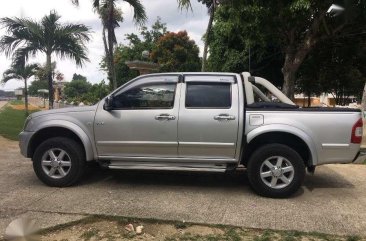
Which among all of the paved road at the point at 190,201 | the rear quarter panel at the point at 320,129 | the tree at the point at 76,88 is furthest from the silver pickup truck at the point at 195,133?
the tree at the point at 76,88

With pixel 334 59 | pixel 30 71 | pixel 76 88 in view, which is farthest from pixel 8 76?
pixel 76 88

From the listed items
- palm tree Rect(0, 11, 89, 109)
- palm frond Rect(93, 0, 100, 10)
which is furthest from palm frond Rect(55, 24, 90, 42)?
palm frond Rect(93, 0, 100, 10)

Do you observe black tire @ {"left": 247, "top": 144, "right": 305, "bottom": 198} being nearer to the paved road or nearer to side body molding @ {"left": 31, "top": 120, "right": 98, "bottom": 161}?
the paved road

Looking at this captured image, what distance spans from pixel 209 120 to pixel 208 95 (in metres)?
0.41

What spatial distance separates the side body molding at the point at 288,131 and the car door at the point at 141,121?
1041 mm

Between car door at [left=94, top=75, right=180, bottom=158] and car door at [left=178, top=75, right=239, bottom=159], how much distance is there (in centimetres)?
14

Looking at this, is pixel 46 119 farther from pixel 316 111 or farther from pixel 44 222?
pixel 316 111

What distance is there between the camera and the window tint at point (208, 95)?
5.90 metres

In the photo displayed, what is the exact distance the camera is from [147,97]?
19.9ft

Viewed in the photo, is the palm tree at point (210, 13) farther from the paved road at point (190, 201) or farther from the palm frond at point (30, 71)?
the palm frond at point (30, 71)

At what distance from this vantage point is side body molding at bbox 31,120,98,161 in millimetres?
6039

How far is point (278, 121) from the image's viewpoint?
18.6ft

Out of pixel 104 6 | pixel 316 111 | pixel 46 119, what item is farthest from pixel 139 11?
pixel 316 111

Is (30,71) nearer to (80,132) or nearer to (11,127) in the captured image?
(11,127)
